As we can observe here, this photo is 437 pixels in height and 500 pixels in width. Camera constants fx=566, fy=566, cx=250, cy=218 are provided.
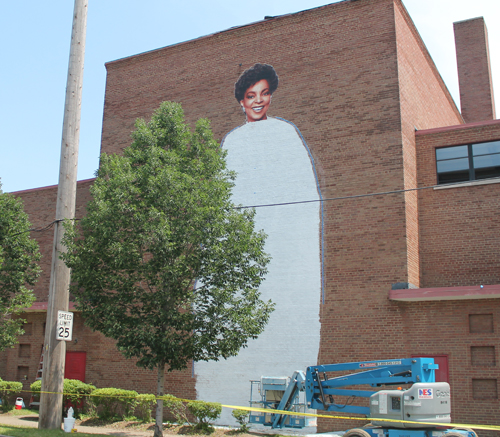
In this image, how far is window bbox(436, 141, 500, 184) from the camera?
17.5 meters

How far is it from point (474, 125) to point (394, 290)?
6.15 meters

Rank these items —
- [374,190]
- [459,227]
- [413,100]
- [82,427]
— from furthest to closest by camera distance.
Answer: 1. [413,100]
2. [374,190]
3. [459,227]
4. [82,427]

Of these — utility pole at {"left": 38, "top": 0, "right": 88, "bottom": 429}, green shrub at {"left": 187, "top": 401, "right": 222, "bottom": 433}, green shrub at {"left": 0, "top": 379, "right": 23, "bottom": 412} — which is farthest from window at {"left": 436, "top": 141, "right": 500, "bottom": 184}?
green shrub at {"left": 0, "top": 379, "right": 23, "bottom": 412}

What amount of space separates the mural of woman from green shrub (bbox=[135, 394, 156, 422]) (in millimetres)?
1548

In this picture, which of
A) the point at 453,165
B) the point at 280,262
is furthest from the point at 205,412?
the point at 453,165

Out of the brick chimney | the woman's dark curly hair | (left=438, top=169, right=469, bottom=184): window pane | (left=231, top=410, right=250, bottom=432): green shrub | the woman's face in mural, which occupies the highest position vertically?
the brick chimney

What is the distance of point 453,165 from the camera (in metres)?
18.0

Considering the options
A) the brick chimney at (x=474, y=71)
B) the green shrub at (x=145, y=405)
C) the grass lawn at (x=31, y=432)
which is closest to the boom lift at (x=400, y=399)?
the grass lawn at (x=31, y=432)

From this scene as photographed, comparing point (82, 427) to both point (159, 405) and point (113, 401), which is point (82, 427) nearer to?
point (113, 401)

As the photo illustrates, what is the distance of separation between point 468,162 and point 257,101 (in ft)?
24.2

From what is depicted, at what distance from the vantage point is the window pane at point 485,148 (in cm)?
1757

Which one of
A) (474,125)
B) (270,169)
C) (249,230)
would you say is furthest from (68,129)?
(474,125)

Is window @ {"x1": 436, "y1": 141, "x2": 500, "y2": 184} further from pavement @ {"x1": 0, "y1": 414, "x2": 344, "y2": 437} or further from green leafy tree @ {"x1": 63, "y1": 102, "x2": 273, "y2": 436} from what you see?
pavement @ {"x1": 0, "y1": 414, "x2": 344, "y2": 437}

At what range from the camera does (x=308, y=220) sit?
59.2 ft
